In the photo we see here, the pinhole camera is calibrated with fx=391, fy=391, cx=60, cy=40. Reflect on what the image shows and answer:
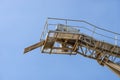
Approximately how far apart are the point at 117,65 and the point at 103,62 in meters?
1.38

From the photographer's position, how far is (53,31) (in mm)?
32219

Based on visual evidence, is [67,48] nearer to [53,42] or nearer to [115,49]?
[53,42]

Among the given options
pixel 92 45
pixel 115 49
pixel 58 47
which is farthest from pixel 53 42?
pixel 115 49

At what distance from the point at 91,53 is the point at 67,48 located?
7.27ft

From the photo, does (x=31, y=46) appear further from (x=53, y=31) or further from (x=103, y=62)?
(x=103, y=62)

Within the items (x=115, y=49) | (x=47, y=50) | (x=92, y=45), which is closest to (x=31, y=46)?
(x=47, y=50)

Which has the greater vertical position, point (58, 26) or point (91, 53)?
point (58, 26)

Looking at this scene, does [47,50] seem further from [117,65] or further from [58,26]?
[117,65]

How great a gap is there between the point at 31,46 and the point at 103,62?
21.7ft

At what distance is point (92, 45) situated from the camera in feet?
111

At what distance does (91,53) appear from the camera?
3450 centimetres

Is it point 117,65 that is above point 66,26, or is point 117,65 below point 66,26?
below

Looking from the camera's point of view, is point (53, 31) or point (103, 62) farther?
point (103, 62)

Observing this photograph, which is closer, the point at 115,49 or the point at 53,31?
the point at 53,31
